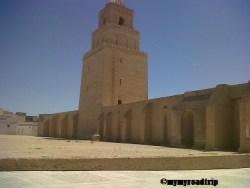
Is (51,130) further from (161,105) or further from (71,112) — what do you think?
(161,105)

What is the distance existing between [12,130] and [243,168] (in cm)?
4117

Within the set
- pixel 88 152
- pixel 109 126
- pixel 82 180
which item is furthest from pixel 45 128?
pixel 82 180

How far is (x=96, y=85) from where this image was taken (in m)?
32.2

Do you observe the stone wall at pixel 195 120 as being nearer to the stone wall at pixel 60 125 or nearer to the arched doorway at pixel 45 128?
the stone wall at pixel 60 125

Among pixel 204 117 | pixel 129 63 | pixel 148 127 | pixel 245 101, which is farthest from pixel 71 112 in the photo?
pixel 245 101

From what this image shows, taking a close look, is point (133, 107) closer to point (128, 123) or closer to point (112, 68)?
point (128, 123)

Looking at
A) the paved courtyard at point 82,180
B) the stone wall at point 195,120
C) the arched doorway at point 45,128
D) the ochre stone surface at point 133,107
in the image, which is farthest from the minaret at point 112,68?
the paved courtyard at point 82,180

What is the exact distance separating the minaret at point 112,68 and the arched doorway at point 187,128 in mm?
12750

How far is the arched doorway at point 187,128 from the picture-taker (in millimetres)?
19359

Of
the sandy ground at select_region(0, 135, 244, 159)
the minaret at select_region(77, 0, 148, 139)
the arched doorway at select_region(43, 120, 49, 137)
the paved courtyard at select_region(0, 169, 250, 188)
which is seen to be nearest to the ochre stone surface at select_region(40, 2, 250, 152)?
the minaret at select_region(77, 0, 148, 139)

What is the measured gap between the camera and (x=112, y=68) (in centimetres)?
3162

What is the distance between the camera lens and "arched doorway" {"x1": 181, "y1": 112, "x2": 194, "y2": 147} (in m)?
19.4

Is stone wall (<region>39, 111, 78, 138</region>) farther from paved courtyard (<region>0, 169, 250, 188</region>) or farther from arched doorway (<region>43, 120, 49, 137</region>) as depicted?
paved courtyard (<region>0, 169, 250, 188</region>)

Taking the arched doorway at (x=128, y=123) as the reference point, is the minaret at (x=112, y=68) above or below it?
above
